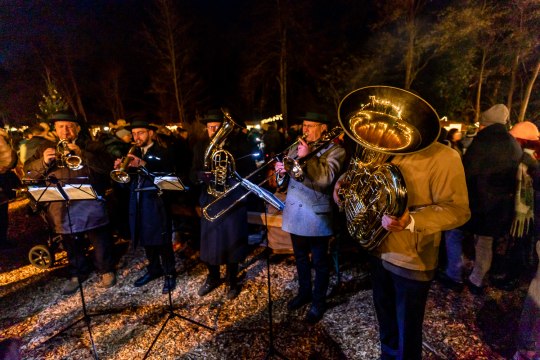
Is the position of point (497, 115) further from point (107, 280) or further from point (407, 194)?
point (107, 280)

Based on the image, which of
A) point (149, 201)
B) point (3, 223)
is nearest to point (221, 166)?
point (149, 201)

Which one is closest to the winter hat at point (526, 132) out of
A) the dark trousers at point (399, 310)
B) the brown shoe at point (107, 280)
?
the dark trousers at point (399, 310)

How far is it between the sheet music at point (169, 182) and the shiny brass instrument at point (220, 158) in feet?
1.30

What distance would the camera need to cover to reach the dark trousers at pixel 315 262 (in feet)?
12.0

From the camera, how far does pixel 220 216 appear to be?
4172mm

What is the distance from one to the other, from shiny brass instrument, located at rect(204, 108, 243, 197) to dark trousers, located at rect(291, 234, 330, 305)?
44.5 inches

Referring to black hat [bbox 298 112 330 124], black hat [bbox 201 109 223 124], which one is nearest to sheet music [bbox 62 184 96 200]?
black hat [bbox 201 109 223 124]

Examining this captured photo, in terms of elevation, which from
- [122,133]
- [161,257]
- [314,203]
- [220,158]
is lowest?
[161,257]

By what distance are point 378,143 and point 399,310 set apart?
4.60ft

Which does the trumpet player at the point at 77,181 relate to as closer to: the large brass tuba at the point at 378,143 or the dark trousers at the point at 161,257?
the dark trousers at the point at 161,257

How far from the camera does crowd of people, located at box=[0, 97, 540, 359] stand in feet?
8.15

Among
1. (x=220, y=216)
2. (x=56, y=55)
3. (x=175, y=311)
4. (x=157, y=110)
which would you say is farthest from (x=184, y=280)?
(x=157, y=110)

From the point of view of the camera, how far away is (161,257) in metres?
4.93

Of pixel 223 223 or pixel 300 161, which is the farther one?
pixel 223 223
